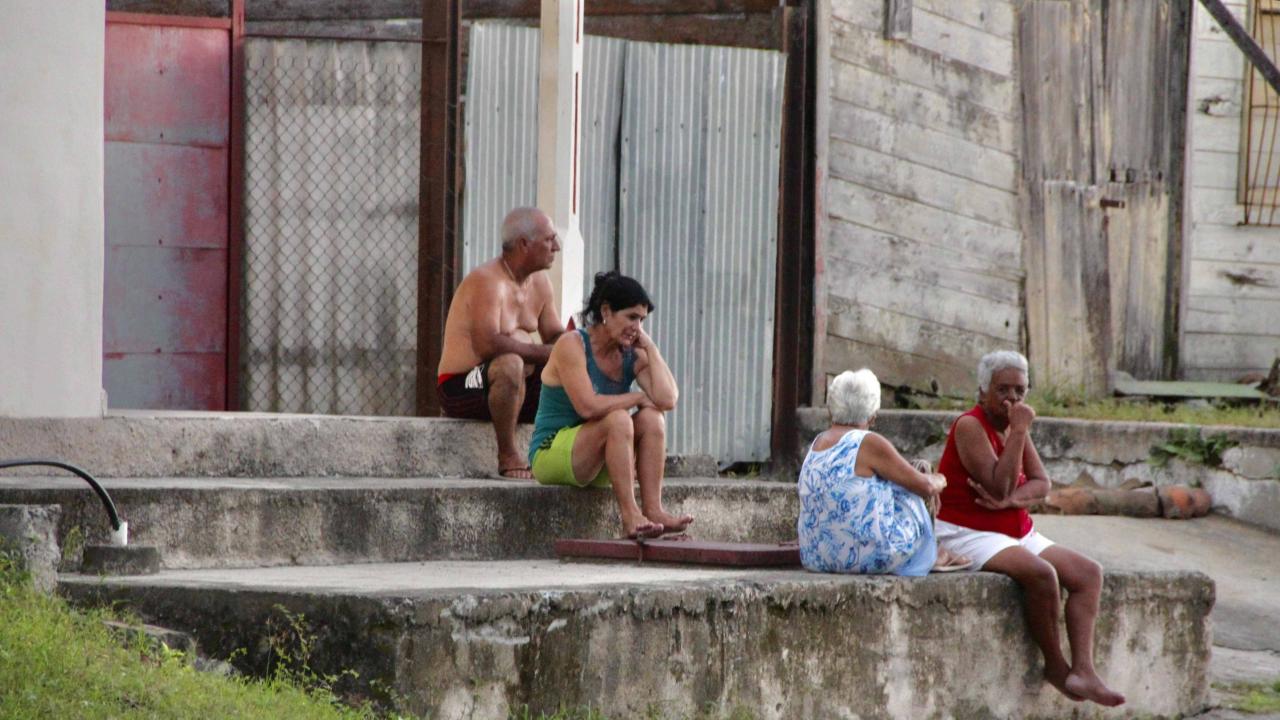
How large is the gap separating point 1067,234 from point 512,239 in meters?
4.15

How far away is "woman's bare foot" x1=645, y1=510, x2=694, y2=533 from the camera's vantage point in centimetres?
635

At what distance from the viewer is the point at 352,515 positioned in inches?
241

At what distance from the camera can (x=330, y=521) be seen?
606cm

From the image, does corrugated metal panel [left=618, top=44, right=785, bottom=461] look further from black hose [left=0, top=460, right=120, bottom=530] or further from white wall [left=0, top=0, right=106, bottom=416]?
black hose [left=0, top=460, right=120, bottom=530]

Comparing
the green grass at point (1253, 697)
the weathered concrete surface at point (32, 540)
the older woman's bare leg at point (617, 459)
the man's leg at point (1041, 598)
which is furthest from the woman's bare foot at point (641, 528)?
the green grass at point (1253, 697)

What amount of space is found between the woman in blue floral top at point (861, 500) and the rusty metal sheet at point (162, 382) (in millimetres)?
3973

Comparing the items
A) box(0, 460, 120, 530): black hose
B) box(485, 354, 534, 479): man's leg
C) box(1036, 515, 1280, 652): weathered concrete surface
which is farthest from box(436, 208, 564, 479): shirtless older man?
box(1036, 515, 1280, 652): weathered concrete surface

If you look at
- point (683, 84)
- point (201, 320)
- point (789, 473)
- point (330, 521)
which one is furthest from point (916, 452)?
point (330, 521)

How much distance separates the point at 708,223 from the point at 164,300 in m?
2.79

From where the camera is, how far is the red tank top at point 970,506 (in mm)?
6293

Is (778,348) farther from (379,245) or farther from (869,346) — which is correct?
(379,245)

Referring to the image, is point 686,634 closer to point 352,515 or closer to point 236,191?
point 352,515

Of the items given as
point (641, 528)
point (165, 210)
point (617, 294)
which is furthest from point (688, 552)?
point (165, 210)

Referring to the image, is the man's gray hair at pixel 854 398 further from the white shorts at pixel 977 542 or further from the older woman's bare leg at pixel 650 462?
the older woman's bare leg at pixel 650 462
